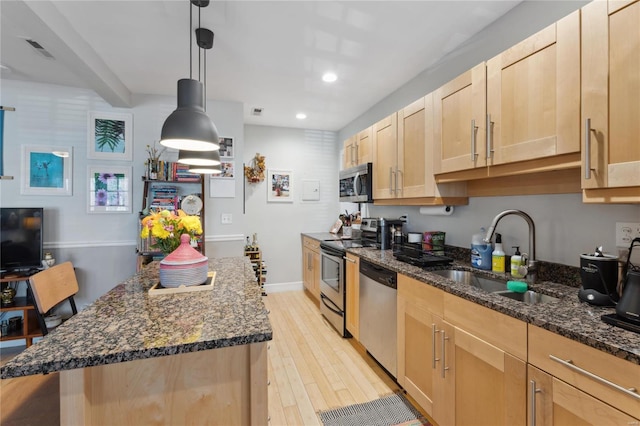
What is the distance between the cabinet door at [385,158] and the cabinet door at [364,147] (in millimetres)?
93

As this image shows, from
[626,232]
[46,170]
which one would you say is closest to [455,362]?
[626,232]

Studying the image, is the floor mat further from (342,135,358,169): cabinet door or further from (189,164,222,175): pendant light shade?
(342,135,358,169): cabinet door

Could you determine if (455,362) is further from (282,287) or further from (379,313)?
(282,287)

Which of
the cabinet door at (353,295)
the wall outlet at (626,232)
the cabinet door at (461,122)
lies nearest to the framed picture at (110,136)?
the cabinet door at (353,295)

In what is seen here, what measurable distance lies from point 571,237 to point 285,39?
229 centimetres

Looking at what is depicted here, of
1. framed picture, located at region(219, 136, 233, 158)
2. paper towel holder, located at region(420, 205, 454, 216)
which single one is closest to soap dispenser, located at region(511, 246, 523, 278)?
paper towel holder, located at region(420, 205, 454, 216)

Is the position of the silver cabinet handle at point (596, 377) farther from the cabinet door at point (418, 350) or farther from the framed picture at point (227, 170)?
the framed picture at point (227, 170)

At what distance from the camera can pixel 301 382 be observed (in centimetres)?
224

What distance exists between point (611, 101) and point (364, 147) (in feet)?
7.48

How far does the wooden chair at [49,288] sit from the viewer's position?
1410 mm

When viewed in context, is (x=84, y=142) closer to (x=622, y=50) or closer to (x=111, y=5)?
(x=111, y=5)

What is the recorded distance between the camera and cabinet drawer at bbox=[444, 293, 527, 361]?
1.19 meters

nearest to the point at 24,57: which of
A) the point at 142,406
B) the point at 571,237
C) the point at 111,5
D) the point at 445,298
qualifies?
the point at 111,5

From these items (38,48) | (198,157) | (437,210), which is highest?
(38,48)
